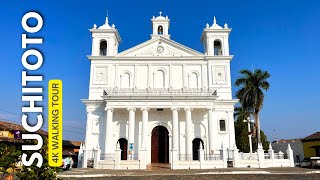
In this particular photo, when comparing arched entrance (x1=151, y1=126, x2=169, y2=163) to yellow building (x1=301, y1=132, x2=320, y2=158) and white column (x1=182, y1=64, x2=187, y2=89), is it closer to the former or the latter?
white column (x1=182, y1=64, x2=187, y2=89)

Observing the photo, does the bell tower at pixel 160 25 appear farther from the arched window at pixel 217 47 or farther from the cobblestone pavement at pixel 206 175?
the cobblestone pavement at pixel 206 175

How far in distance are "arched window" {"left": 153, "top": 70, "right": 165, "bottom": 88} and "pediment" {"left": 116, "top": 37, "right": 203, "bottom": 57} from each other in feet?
7.09

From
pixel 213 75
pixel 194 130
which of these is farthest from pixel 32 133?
pixel 213 75

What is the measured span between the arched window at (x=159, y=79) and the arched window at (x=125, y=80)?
2923 mm

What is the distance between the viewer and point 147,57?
108ft

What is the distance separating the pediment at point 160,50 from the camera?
33.4 metres

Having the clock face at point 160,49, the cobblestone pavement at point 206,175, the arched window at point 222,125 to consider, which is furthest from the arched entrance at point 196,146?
the cobblestone pavement at point 206,175

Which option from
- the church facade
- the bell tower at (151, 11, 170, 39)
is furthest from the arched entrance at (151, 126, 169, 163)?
the bell tower at (151, 11, 170, 39)

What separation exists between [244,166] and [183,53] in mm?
14523

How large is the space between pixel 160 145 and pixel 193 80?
824 cm

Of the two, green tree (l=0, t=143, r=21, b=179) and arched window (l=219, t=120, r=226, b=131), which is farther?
arched window (l=219, t=120, r=226, b=131)

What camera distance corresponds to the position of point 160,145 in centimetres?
3025

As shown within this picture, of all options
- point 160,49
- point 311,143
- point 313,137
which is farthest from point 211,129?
point 313,137

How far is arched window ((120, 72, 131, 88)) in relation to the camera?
32656mm
